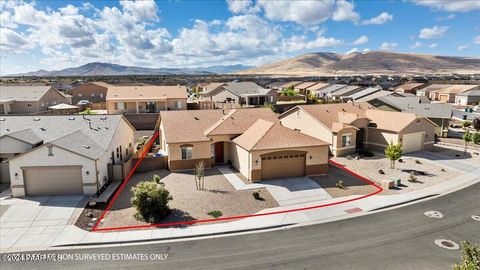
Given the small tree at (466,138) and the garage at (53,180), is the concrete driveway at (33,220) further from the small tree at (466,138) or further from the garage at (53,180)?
the small tree at (466,138)

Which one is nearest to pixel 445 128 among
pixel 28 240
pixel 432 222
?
pixel 432 222

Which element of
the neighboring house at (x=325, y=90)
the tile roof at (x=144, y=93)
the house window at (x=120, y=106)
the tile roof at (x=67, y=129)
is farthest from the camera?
the neighboring house at (x=325, y=90)

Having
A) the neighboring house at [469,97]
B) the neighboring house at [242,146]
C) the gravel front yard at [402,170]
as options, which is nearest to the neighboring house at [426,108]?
the gravel front yard at [402,170]

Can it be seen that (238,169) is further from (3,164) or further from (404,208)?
(3,164)

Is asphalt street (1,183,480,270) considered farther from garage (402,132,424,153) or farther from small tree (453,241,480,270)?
garage (402,132,424,153)

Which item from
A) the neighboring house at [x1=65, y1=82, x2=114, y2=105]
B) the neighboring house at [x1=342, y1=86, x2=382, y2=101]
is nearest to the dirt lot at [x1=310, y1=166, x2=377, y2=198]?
the neighboring house at [x1=342, y1=86, x2=382, y2=101]
